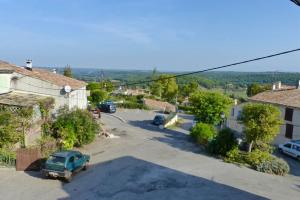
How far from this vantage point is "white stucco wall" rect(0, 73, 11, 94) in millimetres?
28547

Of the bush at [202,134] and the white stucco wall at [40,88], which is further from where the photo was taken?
the bush at [202,134]

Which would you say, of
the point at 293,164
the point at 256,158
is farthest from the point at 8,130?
the point at 293,164

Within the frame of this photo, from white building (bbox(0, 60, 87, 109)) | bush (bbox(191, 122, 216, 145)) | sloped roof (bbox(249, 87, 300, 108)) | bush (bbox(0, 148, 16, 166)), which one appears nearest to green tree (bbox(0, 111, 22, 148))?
bush (bbox(0, 148, 16, 166))

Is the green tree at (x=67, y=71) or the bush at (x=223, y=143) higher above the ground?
the green tree at (x=67, y=71)

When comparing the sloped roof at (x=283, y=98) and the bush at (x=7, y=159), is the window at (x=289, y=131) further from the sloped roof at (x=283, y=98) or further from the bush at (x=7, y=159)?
the bush at (x=7, y=159)

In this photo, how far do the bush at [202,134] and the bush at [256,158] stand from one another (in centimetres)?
445

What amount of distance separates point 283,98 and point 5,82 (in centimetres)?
2987

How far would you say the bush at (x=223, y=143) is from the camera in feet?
94.3

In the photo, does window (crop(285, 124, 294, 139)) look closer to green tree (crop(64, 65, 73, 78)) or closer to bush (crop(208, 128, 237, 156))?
bush (crop(208, 128, 237, 156))

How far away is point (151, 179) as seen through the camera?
809 inches

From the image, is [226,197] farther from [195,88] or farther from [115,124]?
[195,88]

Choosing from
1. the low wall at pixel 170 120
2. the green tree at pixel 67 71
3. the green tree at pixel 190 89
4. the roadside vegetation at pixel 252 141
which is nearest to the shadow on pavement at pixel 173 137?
the roadside vegetation at pixel 252 141

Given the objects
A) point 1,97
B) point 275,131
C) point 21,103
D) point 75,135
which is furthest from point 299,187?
point 1,97

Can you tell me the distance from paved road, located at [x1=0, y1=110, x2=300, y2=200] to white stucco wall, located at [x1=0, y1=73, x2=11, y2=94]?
8429 mm
